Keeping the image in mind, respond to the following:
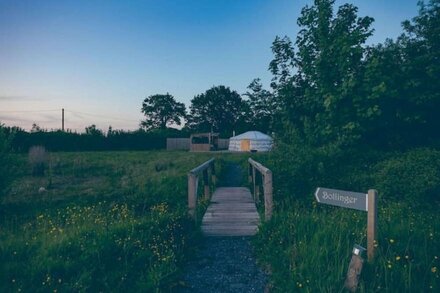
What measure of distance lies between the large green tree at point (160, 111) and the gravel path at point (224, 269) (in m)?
73.8

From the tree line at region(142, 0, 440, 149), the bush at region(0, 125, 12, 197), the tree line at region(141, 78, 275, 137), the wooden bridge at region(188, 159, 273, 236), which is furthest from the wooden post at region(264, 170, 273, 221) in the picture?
the tree line at region(141, 78, 275, 137)

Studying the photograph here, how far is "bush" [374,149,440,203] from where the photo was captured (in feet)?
28.7

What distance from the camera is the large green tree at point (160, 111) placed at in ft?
255

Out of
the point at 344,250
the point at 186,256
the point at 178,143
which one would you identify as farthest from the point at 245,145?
the point at 344,250

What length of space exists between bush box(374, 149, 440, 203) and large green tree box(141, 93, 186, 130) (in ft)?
231

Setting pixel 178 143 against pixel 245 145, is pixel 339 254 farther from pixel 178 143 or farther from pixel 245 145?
pixel 178 143

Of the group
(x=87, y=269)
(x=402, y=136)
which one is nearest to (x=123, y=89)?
(x=402, y=136)

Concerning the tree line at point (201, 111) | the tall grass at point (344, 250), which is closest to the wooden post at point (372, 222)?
the tall grass at point (344, 250)

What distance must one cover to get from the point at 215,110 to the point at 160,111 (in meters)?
14.1

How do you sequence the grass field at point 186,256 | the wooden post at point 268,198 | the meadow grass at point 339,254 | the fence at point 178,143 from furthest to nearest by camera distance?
1. the fence at point 178,143
2. the wooden post at point 268,198
3. the grass field at point 186,256
4. the meadow grass at point 339,254

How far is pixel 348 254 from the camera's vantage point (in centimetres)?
383

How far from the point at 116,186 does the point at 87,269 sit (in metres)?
10.7

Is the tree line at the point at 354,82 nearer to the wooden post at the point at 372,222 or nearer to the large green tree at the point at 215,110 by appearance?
the wooden post at the point at 372,222

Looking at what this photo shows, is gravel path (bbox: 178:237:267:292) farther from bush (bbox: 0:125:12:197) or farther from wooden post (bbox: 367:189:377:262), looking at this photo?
bush (bbox: 0:125:12:197)
